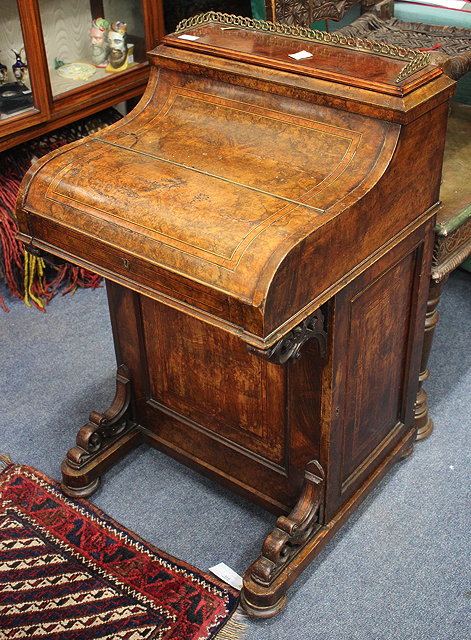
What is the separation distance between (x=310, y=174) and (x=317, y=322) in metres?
0.33

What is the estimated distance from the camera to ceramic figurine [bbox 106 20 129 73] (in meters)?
3.45

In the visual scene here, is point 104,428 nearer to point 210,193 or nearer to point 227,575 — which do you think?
point 227,575

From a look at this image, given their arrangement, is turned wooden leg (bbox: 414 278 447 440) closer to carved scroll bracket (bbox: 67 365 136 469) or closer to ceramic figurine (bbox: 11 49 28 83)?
carved scroll bracket (bbox: 67 365 136 469)

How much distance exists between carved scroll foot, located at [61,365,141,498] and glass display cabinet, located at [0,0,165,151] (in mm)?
1171

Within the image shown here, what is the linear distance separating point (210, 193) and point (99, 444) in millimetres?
Result: 1074

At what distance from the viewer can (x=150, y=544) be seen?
2.34m

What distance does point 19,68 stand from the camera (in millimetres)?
3123

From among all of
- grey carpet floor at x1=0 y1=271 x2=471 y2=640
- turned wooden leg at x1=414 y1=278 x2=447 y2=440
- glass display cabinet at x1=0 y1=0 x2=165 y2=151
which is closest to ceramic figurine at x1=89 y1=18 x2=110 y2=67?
glass display cabinet at x1=0 y1=0 x2=165 y2=151

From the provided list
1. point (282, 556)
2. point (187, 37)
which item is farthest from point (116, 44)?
point (282, 556)

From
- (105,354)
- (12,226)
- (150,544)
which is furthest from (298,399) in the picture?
(12,226)

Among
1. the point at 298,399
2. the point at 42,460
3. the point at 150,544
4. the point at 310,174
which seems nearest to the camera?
the point at 310,174

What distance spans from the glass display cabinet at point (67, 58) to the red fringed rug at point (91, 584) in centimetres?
146

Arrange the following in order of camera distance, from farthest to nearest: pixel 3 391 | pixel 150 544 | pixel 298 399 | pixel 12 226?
pixel 12 226 < pixel 3 391 < pixel 150 544 < pixel 298 399

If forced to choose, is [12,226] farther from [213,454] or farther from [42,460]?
[213,454]
